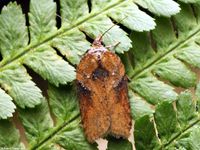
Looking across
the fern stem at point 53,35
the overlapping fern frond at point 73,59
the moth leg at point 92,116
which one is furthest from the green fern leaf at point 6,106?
the moth leg at point 92,116

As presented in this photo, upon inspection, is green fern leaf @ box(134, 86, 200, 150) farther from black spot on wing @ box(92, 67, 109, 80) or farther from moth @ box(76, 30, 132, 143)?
black spot on wing @ box(92, 67, 109, 80)

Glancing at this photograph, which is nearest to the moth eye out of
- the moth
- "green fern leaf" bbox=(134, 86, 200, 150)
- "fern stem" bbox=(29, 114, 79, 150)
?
the moth

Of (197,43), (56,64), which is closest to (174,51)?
(197,43)

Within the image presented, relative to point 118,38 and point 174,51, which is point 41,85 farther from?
point 174,51

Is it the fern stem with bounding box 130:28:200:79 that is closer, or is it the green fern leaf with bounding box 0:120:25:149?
the green fern leaf with bounding box 0:120:25:149

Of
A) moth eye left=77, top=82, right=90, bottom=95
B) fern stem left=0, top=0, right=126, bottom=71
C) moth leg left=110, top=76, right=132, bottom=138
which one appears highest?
fern stem left=0, top=0, right=126, bottom=71

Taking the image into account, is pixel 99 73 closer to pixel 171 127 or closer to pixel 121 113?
pixel 121 113
